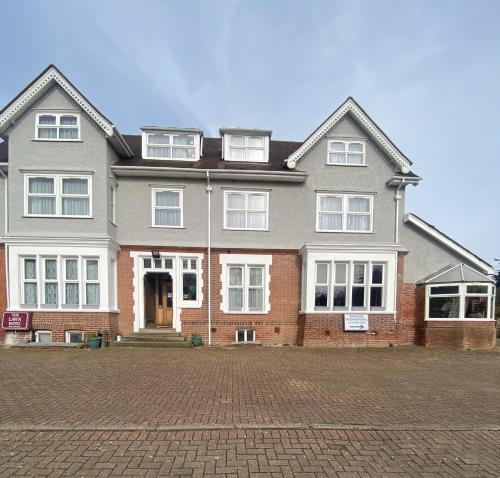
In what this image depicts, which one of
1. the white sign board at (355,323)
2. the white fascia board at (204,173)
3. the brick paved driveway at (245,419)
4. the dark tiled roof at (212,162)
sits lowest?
the white sign board at (355,323)

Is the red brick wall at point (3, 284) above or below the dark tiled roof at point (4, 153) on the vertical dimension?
below

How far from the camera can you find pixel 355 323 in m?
12.1

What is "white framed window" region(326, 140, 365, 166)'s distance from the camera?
13.1 metres

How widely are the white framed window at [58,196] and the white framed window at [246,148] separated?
597cm

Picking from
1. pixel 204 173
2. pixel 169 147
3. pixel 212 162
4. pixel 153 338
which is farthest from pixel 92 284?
pixel 212 162

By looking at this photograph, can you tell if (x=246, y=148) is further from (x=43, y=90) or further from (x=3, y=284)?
(x=3, y=284)

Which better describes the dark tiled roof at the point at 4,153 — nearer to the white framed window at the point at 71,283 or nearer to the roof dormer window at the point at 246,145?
the white framed window at the point at 71,283

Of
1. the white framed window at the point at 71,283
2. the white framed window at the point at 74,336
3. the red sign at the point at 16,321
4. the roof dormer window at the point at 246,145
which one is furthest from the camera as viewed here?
the roof dormer window at the point at 246,145

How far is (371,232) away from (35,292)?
13.6 meters

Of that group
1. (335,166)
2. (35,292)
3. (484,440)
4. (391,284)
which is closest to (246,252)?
(335,166)

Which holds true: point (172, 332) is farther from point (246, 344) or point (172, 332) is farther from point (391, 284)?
point (391, 284)

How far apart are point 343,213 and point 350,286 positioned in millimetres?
3067

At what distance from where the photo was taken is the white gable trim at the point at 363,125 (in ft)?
41.8

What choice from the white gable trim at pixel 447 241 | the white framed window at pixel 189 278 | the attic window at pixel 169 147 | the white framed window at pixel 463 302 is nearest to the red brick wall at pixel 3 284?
the white framed window at pixel 189 278
